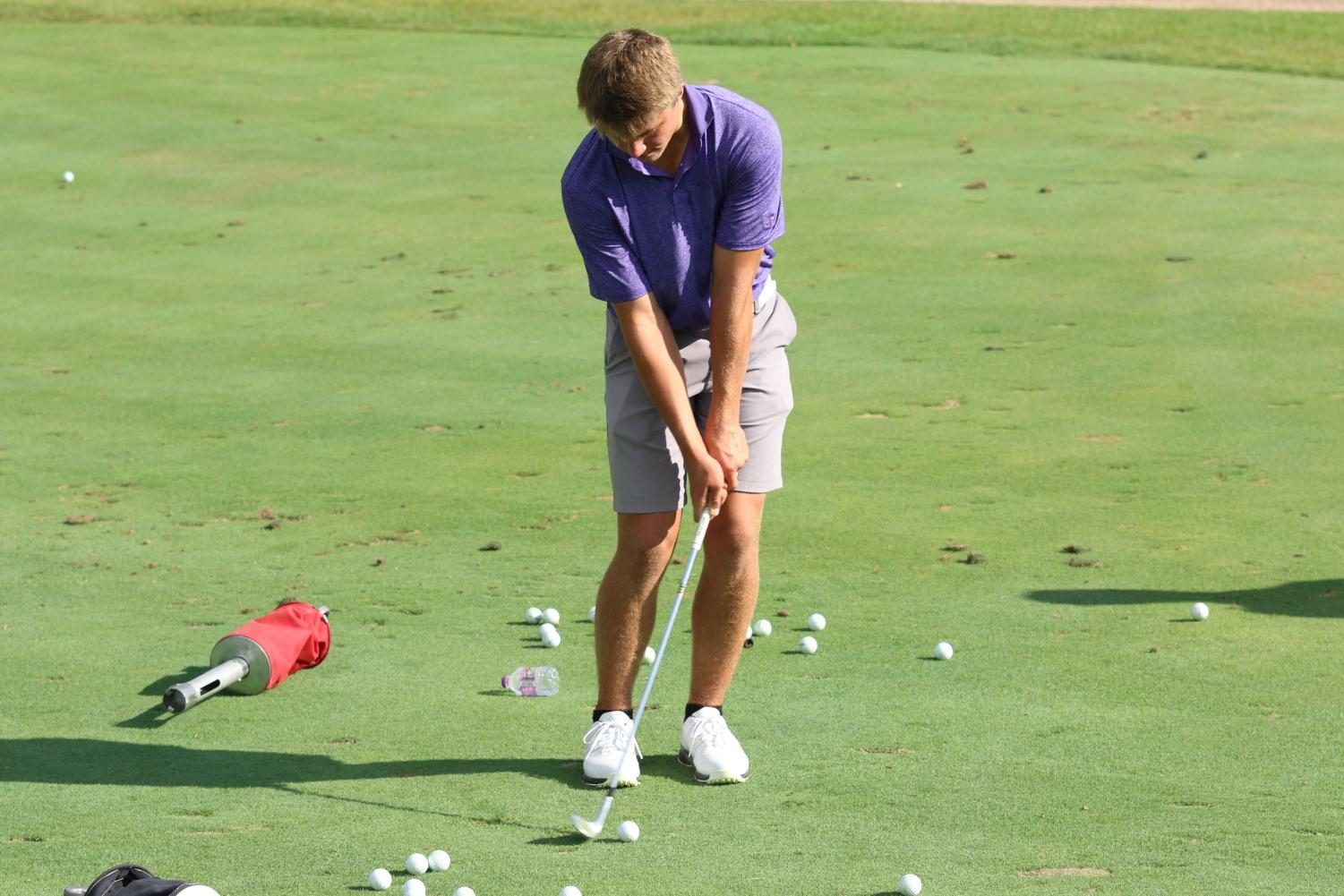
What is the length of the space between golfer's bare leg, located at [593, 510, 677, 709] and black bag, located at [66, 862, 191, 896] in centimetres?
144

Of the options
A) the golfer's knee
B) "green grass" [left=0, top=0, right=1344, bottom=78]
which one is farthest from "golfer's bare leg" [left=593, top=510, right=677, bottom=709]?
"green grass" [left=0, top=0, right=1344, bottom=78]

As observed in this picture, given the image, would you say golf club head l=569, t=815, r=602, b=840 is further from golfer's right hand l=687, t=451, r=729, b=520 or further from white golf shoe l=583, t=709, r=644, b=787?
golfer's right hand l=687, t=451, r=729, b=520

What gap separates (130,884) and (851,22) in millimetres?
19339

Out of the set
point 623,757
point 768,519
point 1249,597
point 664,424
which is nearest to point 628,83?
point 664,424

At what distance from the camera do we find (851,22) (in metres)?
21.9

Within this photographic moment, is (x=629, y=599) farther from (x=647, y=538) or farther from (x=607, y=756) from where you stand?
(x=607, y=756)

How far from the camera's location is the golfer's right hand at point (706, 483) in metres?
4.64

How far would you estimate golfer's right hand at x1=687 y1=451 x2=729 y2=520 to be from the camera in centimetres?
464

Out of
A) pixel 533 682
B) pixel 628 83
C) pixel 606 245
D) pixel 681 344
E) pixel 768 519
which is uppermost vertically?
pixel 628 83

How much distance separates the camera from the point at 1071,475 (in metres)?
7.97

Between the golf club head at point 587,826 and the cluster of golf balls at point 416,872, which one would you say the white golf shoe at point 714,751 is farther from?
the cluster of golf balls at point 416,872

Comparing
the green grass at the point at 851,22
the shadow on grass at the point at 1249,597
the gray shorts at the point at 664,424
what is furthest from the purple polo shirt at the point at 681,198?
the green grass at the point at 851,22

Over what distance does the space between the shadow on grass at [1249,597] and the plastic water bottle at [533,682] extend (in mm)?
1829

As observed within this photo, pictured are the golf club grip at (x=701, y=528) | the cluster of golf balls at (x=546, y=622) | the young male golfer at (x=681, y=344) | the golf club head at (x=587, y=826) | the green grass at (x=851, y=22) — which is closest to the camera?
the golf club head at (x=587, y=826)
